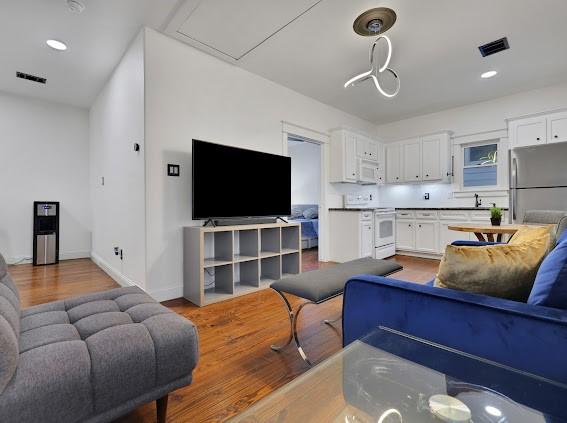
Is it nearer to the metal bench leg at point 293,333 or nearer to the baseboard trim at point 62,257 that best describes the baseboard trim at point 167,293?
the metal bench leg at point 293,333

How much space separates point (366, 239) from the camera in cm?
439

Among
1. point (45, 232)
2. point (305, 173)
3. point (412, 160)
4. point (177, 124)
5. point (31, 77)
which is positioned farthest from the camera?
point (305, 173)

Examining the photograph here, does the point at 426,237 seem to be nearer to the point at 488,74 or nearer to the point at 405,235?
the point at 405,235

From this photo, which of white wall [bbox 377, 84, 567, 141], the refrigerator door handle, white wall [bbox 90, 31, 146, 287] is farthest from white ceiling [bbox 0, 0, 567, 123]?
the refrigerator door handle

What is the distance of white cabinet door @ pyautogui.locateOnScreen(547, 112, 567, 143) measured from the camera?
12.0ft

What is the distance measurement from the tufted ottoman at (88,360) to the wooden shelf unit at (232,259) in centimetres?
129

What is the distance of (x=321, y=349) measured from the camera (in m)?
1.75

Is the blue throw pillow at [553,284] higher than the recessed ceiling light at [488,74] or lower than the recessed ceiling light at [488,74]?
lower

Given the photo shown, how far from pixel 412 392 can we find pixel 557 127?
478 centimetres

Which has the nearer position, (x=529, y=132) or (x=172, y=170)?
(x=172, y=170)

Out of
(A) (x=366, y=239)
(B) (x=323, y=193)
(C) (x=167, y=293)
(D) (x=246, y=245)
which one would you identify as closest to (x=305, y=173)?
(B) (x=323, y=193)

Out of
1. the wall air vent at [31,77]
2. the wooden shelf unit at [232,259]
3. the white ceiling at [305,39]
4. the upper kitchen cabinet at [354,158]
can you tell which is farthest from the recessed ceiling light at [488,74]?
the wall air vent at [31,77]

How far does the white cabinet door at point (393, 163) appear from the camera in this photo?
542cm

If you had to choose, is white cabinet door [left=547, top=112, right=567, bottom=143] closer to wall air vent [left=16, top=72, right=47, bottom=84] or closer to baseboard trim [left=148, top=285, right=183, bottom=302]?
baseboard trim [left=148, top=285, right=183, bottom=302]
